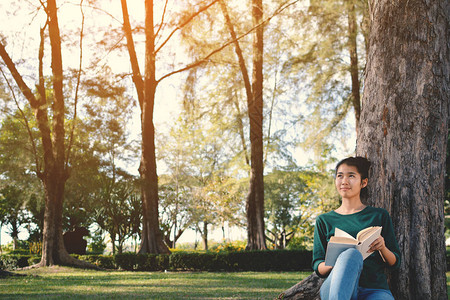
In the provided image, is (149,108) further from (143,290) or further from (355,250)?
(355,250)

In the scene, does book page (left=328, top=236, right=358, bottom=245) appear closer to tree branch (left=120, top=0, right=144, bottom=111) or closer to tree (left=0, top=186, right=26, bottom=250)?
tree branch (left=120, top=0, right=144, bottom=111)

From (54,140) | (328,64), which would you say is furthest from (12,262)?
(328,64)

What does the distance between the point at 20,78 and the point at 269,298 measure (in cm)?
1311

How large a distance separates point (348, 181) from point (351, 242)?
2.03 feet

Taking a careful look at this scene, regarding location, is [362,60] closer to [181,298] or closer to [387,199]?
[181,298]

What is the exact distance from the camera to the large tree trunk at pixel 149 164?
51.2 ft

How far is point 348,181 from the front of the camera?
3506 mm

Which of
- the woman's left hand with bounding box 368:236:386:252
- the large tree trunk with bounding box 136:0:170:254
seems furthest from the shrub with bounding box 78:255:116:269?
the woman's left hand with bounding box 368:236:386:252

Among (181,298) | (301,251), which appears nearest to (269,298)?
(181,298)

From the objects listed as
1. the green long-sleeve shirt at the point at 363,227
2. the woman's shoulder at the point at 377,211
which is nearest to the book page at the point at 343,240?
the green long-sleeve shirt at the point at 363,227

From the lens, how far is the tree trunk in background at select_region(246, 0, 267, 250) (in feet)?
A: 54.3

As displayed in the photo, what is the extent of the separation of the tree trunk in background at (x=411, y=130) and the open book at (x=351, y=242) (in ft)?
3.37

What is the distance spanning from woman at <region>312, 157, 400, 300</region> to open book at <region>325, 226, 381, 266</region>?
0.22 ft

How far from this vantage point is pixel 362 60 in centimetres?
1616
